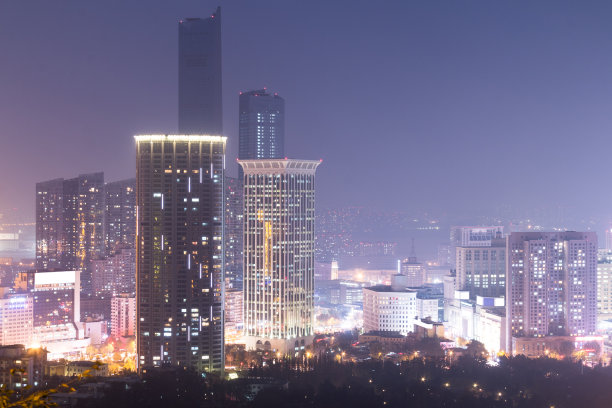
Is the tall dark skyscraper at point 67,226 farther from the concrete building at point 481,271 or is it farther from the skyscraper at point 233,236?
A: the concrete building at point 481,271

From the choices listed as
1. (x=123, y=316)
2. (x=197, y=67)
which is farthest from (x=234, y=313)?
(x=197, y=67)

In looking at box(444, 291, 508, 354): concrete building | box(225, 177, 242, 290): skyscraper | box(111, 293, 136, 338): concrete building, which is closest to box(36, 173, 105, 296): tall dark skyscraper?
box(111, 293, 136, 338): concrete building

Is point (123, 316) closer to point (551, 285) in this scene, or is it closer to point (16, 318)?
point (16, 318)

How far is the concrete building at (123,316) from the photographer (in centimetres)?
2145

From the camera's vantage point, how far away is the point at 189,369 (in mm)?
14391

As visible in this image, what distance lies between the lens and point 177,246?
16.0 meters

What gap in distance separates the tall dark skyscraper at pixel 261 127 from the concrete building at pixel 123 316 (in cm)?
986

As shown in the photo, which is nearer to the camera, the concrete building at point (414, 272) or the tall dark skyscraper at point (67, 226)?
the tall dark skyscraper at point (67, 226)

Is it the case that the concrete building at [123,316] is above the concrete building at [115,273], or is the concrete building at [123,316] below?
below

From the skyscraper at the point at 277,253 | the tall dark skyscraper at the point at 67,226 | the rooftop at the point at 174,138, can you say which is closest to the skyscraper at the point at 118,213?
the tall dark skyscraper at the point at 67,226

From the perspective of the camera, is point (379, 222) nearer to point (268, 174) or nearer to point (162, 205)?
point (268, 174)

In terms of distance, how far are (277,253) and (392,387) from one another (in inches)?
294

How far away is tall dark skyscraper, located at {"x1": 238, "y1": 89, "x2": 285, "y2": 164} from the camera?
30.5m

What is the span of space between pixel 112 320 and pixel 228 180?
5.48 m
